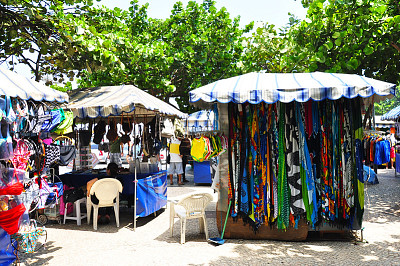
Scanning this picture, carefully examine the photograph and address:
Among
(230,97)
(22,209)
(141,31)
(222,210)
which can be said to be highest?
(141,31)

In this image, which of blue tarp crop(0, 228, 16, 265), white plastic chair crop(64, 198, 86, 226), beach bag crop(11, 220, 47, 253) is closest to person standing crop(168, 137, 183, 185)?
white plastic chair crop(64, 198, 86, 226)

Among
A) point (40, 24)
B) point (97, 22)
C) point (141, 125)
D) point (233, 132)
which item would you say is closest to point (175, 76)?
→ point (97, 22)

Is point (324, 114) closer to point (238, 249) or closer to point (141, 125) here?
point (238, 249)

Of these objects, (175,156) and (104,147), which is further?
(175,156)

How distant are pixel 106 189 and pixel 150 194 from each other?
1016 mm

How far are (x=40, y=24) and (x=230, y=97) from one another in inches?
228

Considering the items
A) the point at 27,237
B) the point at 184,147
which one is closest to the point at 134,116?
the point at 27,237

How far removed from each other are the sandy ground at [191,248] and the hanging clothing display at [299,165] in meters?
0.46

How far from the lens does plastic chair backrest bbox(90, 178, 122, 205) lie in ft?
22.0

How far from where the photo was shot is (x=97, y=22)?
10.7m

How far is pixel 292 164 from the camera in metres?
5.63

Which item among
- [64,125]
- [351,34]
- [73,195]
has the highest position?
[351,34]

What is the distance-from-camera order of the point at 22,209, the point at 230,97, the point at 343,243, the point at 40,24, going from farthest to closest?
the point at 40,24 < the point at 343,243 < the point at 230,97 < the point at 22,209

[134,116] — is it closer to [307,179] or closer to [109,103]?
[109,103]
